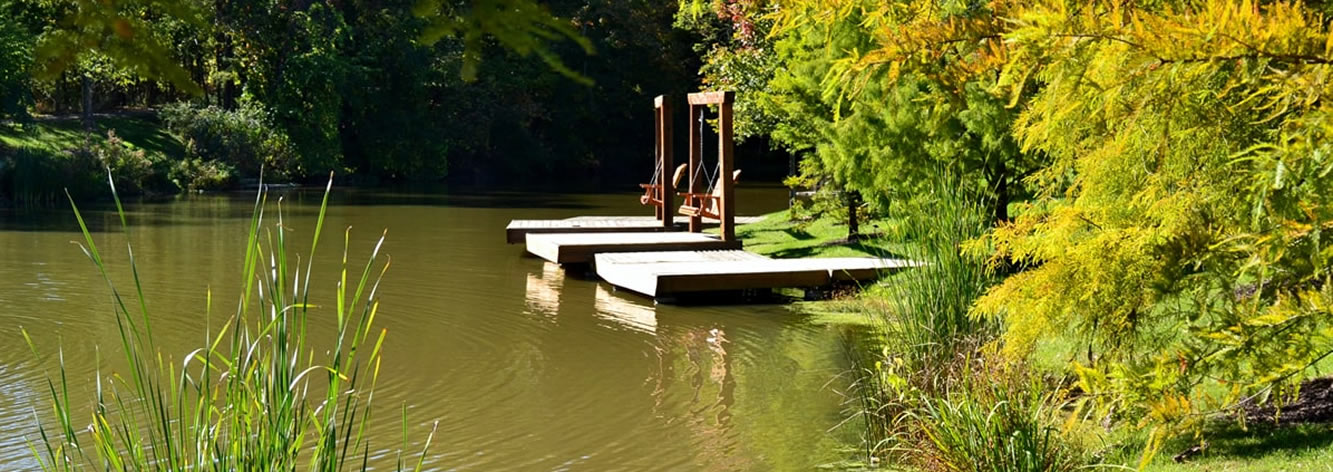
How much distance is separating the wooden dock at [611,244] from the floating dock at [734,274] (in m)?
1.25

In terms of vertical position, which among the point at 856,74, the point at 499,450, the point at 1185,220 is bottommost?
Answer: the point at 499,450

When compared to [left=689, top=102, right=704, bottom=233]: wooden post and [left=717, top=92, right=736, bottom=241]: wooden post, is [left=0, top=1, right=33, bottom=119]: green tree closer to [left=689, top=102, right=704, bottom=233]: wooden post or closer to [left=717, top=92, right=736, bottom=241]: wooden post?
[left=689, top=102, right=704, bottom=233]: wooden post

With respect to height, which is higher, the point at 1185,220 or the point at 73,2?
the point at 73,2

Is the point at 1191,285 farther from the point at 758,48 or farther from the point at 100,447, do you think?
the point at 758,48

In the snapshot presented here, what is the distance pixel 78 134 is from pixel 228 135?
3595mm

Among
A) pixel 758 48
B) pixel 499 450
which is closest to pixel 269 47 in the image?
pixel 758 48

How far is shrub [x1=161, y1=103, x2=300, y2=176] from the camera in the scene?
32.6 metres

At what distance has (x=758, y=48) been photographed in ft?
58.5

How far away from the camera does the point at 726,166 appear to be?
15266mm

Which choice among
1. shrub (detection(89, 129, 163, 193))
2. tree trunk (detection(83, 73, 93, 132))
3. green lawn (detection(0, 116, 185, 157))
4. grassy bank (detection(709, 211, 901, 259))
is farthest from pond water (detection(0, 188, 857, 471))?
tree trunk (detection(83, 73, 93, 132))

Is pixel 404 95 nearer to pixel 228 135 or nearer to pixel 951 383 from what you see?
pixel 228 135

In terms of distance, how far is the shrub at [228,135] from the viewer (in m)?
32.6

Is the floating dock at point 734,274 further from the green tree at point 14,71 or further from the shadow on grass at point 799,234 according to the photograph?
the green tree at point 14,71

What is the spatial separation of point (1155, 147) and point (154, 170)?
27804 mm
